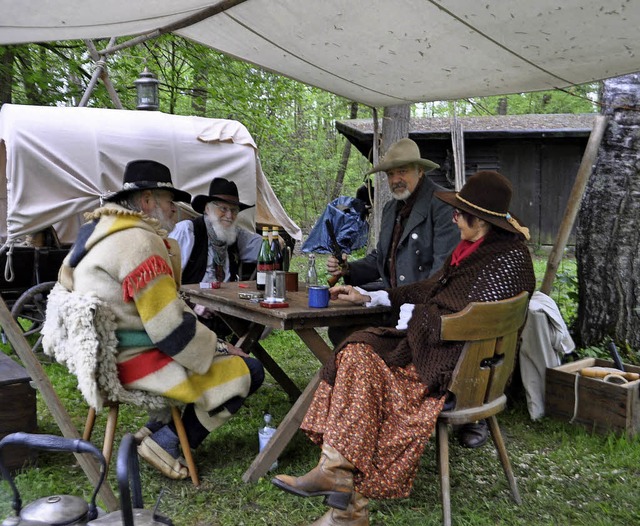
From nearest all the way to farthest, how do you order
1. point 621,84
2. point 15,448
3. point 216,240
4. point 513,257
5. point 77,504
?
point 77,504 < point 513,257 < point 15,448 < point 621,84 < point 216,240

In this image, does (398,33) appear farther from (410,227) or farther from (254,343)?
(254,343)

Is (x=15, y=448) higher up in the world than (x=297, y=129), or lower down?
lower down

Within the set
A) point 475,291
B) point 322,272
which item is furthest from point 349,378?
point 322,272

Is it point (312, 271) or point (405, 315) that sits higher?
point (312, 271)

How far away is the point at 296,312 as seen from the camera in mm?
2893

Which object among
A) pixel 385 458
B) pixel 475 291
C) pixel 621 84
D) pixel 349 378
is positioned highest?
pixel 621 84

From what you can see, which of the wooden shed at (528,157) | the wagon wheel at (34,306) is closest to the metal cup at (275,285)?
the wagon wheel at (34,306)

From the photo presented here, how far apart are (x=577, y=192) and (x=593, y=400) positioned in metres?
1.51

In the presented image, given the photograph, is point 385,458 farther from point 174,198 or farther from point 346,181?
point 346,181

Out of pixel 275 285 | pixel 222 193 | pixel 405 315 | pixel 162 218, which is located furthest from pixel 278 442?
pixel 222 193

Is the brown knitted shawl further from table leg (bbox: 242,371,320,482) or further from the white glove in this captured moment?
table leg (bbox: 242,371,320,482)

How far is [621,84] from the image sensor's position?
445 cm

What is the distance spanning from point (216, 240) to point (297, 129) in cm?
1445

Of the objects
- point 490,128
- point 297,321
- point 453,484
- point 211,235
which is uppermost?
point 490,128
